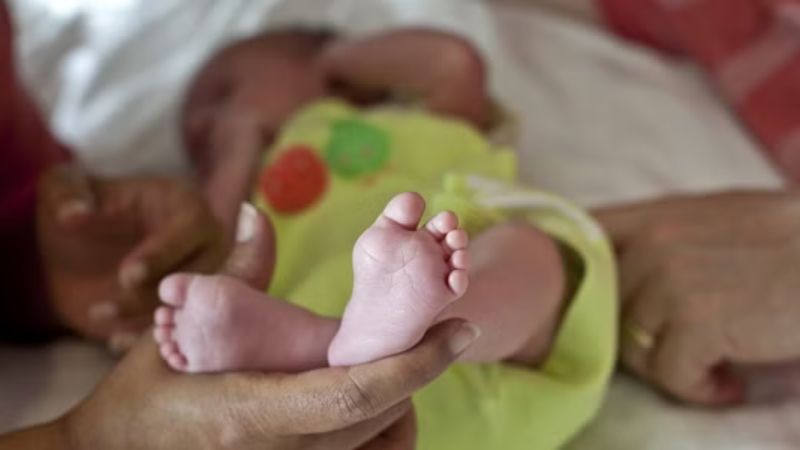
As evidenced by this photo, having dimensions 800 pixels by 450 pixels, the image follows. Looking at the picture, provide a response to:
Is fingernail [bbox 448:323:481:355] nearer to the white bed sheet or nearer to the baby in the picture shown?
the baby

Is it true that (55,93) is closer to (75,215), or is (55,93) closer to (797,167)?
(75,215)

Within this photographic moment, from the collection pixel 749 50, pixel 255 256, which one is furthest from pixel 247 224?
pixel 749 50

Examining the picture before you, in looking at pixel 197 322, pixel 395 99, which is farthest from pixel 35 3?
pixel 197 322

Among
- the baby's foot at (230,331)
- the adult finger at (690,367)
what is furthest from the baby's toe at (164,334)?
the adult finger at (690,367)

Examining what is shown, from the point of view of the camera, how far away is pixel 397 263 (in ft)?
1.39

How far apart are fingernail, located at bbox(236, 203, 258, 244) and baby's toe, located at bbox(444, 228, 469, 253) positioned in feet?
0.47

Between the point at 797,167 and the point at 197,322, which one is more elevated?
the point at 197,322

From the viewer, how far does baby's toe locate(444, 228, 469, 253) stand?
1.37 feet

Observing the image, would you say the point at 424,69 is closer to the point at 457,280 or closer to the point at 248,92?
the point at 248,92

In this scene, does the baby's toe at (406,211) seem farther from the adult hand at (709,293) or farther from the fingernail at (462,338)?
the adult hand at (709,293)

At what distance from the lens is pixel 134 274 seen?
635mm

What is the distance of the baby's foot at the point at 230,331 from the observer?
Answer: 494 mm

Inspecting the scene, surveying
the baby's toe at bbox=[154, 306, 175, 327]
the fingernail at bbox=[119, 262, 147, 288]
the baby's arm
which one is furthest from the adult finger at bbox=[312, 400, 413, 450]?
the baby's arm

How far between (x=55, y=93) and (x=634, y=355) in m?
0.56
